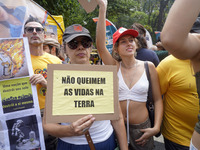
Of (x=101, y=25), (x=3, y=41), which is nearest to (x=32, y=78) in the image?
(x=3, y=41)

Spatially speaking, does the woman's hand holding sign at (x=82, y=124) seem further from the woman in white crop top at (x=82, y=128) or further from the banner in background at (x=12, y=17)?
the banner in background at (x=12, y=17)

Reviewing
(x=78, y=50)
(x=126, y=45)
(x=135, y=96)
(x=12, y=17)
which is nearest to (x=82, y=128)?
(x=78, y=50)

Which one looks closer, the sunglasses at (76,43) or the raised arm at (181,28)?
the raised arm at (181,28)

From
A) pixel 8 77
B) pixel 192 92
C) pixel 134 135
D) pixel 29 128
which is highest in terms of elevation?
pixel 8 77

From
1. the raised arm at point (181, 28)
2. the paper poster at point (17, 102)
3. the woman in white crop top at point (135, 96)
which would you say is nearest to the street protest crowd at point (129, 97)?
the woman in white crop top at point (135, 96)

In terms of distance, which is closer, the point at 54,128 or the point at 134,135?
the point at 54,128

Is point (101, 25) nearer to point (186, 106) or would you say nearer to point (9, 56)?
point (9, 56)

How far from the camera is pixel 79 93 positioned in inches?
46.1

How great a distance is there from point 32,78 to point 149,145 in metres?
1.54

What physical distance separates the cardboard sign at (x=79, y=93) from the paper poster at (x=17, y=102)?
1.91 ft

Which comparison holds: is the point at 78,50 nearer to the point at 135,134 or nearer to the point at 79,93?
the point at 79,93

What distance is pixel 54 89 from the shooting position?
114 cm

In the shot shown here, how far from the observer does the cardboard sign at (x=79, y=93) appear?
113 centimetres

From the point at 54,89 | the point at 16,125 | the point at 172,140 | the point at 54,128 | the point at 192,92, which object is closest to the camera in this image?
the point at 54,89
